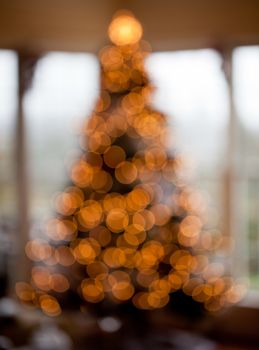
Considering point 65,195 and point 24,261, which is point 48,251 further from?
point 24,261

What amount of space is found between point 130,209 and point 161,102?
1.14 metres

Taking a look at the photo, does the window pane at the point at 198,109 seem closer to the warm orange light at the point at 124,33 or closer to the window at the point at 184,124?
the window at the point at 184,124

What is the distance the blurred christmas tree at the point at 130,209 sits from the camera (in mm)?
3705

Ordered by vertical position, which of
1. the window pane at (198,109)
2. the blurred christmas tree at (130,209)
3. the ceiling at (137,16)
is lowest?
the blurred christmas tree at (130,209)

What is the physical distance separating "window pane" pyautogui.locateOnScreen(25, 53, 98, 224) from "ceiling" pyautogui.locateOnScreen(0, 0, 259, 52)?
169mm

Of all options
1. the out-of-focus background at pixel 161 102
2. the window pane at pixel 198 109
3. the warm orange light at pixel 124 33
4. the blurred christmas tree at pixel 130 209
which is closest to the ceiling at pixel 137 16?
the out-of-focus background at pixel 161 102

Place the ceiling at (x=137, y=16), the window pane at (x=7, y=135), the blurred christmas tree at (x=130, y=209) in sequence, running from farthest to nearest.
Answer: the window pane at (x=7, y=135)
the ceiling at (x=137, y=16)
the blurred christmas tree at (x=130, y=209)

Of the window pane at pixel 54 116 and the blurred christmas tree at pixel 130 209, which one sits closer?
the blurred christmas tree at pixel 130 209

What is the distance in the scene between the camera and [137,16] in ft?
14.9

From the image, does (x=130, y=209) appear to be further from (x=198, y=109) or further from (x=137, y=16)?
(x=137, y=16)

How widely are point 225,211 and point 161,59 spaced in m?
1.35

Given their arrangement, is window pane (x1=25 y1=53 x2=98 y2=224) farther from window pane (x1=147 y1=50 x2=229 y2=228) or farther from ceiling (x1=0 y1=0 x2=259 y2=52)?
window pane (x1=147 y1=50 x2=229 y2=228)

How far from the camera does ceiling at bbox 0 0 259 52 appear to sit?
14.4ft

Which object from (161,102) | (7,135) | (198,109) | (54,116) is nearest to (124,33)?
(161,102)
